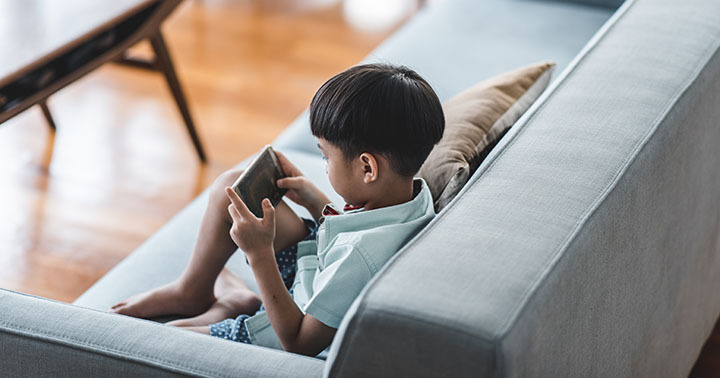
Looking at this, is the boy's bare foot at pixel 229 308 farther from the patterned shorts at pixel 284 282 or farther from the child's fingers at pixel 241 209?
the child's fingers at pixel 241 209

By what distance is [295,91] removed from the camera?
301 cm

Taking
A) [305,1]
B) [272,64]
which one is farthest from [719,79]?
[305,1]

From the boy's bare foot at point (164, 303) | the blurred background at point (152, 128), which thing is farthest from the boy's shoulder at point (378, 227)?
the blurred background at point (152, 128)

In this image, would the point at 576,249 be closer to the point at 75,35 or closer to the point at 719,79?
the point at 719,79

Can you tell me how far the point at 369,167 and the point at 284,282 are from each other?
13.4 inches

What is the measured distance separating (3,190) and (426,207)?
1636 millimetres

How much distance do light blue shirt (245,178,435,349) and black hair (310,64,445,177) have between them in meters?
0.07

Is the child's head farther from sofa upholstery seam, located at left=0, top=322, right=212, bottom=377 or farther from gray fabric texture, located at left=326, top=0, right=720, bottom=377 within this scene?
sofa upholstery seam, located at left=0, top=322, right=212, bottom=377

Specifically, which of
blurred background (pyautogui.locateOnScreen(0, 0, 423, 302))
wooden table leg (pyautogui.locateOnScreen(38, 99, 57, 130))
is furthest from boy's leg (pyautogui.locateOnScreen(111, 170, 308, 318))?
wooden table leg (pyautogui.locateOnScreen(38, 99, 57, 130))

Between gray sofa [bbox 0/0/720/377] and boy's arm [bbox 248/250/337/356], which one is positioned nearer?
gray sofa [bbox 0/0/720/377]

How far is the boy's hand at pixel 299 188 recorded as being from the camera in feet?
4.54

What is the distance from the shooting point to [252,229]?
110 centimetres

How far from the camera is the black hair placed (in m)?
1.08

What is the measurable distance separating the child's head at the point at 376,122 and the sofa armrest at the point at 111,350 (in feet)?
0.97
